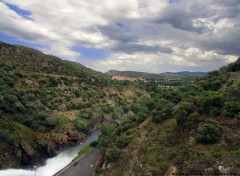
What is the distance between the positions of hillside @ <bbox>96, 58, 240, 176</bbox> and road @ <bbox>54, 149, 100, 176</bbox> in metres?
4.36

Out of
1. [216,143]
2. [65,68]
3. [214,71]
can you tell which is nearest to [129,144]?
[216,143]

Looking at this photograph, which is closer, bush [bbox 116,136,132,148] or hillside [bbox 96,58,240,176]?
hillside [bbox 96,58,240,176]

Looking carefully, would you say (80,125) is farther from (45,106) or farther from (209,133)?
(209,133)

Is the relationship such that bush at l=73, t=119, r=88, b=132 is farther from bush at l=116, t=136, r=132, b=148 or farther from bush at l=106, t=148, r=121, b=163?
bush at l=106, t=148, r=121, b=163

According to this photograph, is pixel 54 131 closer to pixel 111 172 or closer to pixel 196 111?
pixel 111 172

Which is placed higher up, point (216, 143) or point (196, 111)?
point (196, 111)

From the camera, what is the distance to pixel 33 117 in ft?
310

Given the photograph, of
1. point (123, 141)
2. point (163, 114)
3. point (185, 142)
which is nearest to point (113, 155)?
point (123, 141)

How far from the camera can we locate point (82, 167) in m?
69.8

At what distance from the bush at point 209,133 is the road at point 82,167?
28.8m

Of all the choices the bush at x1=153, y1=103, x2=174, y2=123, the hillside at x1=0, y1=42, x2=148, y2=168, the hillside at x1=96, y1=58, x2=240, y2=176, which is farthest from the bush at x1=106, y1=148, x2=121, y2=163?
the hillside at x1=0, y1=42, x2=148, y2=168

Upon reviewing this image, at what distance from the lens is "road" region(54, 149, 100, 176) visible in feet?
217

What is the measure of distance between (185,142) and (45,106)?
223ft

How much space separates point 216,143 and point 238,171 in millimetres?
8048
